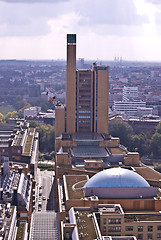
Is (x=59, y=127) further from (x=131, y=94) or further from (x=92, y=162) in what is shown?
(x=131, y=94)

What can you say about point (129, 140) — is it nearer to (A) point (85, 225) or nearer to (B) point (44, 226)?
(B) point (44, 226)

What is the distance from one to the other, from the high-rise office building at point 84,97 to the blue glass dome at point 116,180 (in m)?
26.0

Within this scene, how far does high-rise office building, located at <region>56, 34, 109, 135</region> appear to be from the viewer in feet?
254

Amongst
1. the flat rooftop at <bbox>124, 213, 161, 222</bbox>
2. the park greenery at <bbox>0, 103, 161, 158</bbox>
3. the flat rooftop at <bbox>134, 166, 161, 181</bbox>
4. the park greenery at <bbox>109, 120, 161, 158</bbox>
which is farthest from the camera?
the park greenery at <bbox>0, 103, 161, 158</bbox>

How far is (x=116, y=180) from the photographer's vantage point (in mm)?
51312

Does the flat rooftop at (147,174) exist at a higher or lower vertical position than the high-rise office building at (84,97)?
lower

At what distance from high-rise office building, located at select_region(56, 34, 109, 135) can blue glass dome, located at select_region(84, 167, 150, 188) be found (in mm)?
25960

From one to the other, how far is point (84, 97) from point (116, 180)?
28280 mm

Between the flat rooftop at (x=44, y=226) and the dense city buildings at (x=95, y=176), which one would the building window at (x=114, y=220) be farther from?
the flat rooftop at (x=44, y=226)

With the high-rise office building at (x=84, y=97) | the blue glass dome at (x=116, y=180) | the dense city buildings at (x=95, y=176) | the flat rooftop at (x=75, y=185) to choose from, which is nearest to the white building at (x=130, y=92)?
the high-rise office building at (x=84, y=97)

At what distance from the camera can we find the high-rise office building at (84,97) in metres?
77.3

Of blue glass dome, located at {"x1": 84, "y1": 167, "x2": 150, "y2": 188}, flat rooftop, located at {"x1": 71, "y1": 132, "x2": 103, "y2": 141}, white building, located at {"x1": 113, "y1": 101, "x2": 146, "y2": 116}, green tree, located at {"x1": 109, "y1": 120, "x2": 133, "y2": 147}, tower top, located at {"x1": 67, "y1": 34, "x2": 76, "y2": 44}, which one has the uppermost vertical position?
tower top, located at {"x1": 67, "y1": 34, "x2": 76, "y2": 44}

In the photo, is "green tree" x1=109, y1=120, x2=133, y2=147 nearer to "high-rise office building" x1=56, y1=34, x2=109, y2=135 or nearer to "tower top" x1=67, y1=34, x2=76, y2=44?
"high-rise office building" x1=56, y1=34, x2=109, y2=135

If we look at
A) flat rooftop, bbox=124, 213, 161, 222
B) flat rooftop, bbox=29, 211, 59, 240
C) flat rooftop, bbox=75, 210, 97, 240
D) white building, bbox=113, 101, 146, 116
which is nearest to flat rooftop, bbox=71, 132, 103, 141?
flat rooftop, bbox=29, 211, 59, 240
